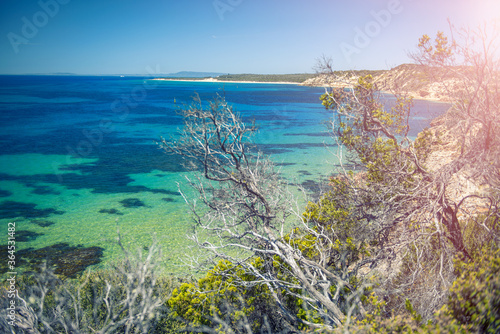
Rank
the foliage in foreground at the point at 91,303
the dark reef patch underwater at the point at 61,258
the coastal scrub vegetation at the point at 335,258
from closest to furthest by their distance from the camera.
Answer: the foliage in foreground at the point at 91,303 → the coastal scrub vegetation at the point at 335,258 → the dark reef patch underwater at the point at 61,258

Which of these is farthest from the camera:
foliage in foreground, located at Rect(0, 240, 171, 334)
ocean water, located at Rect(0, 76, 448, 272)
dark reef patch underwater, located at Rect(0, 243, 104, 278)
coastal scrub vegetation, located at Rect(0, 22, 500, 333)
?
ocean water, located at Rect(0, 76, 448, 272)

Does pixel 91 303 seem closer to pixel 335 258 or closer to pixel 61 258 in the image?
pixel 61 258

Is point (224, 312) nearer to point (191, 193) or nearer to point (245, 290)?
point (245, 290)

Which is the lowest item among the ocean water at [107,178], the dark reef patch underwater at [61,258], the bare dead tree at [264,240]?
the dark reef patch underwater at [61,258]

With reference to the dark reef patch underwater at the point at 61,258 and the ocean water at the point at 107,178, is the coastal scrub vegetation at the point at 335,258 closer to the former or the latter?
the ocean water at the point at 107,178

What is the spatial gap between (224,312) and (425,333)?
13.9 ft

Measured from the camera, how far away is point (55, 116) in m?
48.1

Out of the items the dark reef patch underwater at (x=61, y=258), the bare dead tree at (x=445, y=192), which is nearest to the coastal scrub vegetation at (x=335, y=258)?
the bare dead tree at (x=445, y=192)

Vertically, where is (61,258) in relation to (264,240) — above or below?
below

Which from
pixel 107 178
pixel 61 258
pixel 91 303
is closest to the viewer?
pixel 91 303

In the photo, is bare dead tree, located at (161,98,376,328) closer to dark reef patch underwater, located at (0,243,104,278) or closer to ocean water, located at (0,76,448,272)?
ocean water, located at (0,76,448,272)

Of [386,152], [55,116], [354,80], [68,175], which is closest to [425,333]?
[386,152]

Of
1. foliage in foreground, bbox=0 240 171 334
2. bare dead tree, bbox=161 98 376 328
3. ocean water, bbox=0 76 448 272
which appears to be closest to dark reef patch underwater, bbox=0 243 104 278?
ocean water, bbox=0 76 448 272

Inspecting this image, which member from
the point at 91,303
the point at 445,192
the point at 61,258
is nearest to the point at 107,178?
the point at 61,258
